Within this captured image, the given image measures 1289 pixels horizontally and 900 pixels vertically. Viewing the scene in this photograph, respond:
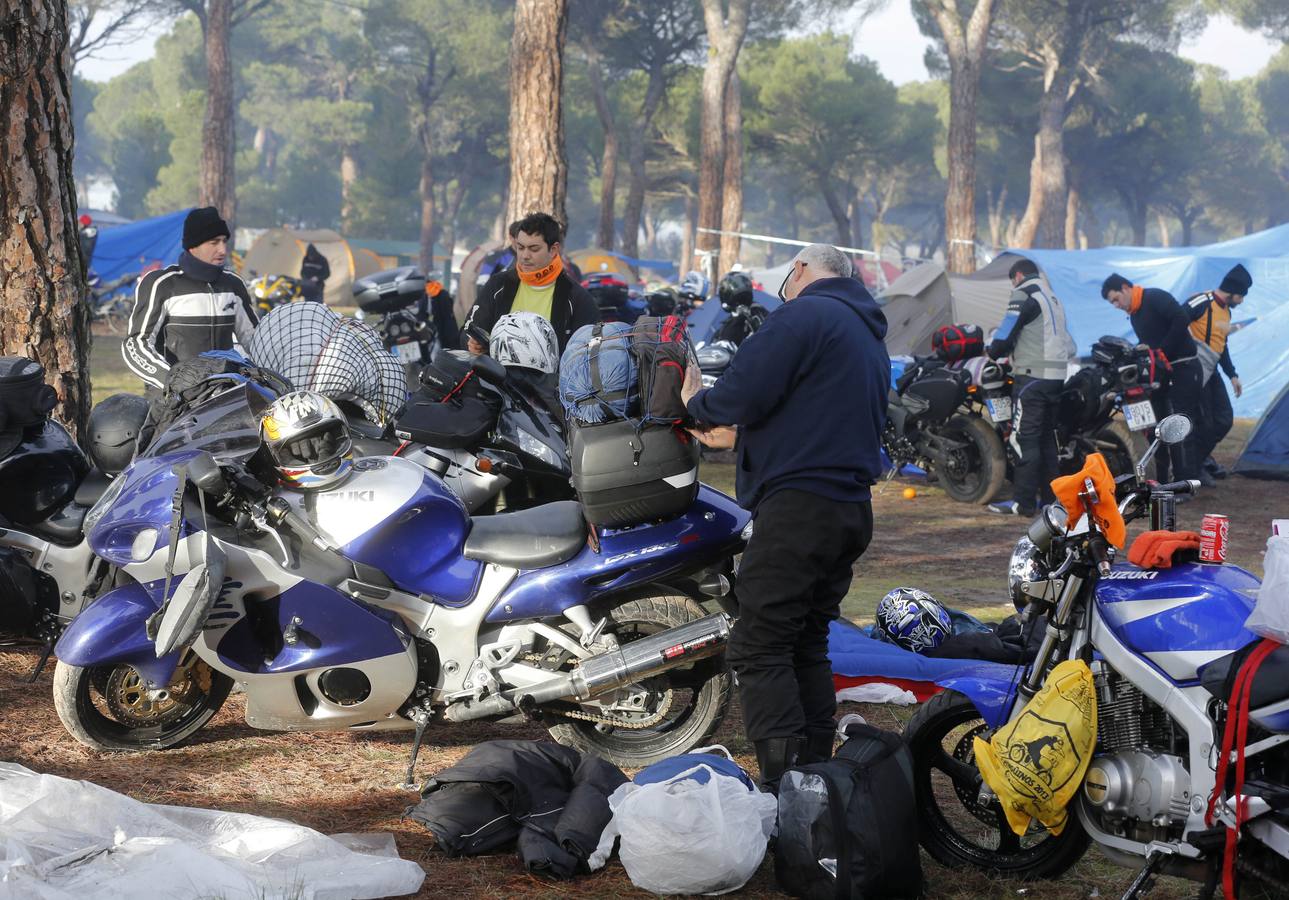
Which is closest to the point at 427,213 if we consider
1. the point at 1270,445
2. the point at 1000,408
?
the point at 1270,445

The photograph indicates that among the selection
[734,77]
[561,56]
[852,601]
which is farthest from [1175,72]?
[852,601]

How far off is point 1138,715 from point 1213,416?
392 inches

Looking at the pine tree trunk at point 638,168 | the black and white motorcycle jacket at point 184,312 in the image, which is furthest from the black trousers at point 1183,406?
the pine tree trunk at point 638,168

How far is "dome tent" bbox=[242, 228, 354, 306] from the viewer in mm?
31359

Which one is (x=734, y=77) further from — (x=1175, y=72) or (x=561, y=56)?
(x=1175, y=72)

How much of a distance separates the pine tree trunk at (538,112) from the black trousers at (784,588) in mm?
7561

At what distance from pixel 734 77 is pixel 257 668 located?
3000 centimetres

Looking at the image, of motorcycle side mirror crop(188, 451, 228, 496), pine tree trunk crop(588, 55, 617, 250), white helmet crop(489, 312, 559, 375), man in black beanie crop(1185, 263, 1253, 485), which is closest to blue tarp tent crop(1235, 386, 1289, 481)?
man in black beanie crop(1185, 263, 1253, 485)

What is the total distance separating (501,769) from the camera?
4.12m

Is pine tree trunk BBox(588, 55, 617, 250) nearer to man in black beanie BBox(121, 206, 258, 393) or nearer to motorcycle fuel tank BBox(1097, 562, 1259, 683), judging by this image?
man in black beanie BBox(121, 206, 258, 393)

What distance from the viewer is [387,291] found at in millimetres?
10375

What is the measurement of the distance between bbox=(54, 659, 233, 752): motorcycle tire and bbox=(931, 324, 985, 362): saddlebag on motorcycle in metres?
8.31

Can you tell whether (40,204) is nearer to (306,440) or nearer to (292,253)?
(306,440)

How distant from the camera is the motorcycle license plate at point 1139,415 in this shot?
36.2 ft
